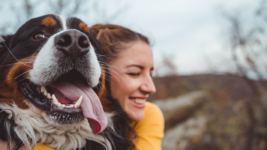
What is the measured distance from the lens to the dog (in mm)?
1505

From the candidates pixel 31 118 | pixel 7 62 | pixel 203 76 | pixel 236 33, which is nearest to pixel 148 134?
pixel 31 118

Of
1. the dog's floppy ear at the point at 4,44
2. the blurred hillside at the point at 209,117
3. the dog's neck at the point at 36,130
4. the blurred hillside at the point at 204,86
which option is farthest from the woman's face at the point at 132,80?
the blurred hillside at the point at 204,86

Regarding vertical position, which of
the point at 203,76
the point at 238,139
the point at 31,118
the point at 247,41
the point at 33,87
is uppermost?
the point at 247,41

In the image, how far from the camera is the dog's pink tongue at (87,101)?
1521 mm

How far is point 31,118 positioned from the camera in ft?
5.40

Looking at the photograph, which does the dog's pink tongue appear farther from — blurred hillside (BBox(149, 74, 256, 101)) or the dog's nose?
blurred hillside (BBox(149, 74, 256, 101))

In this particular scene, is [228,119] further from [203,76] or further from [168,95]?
[203,76]

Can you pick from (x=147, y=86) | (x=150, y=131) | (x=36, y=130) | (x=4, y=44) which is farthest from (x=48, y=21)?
(x=150, y=131)

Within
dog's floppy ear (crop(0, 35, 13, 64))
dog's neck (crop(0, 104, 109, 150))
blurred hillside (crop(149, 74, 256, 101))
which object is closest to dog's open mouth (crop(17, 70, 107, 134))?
dog's neck (crop(0, 104, 109, 150))

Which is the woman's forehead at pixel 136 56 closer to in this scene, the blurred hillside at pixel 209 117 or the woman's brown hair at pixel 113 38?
the woman's brown hair at pixel 113 38

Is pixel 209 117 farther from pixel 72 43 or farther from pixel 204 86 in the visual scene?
pixel 72 43

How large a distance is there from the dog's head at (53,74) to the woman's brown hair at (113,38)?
70 centimetres

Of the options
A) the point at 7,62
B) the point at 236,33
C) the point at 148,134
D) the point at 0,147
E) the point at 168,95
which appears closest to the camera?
the point at 0,147

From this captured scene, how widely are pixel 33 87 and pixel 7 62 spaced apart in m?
0.40
